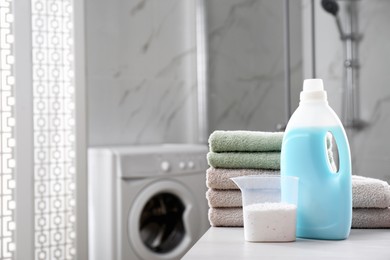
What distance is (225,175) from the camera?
1.09 m

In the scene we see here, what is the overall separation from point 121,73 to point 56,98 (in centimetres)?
83

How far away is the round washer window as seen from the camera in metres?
2.80

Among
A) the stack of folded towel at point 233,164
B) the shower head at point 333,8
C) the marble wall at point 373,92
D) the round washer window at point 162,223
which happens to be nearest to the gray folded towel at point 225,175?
the stack of folded towel at point 233,164

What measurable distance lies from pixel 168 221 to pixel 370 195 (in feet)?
6.39

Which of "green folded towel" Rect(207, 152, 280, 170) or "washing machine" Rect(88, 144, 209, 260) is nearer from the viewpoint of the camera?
"green folded towel" Rect(207, 152, 280, 170)

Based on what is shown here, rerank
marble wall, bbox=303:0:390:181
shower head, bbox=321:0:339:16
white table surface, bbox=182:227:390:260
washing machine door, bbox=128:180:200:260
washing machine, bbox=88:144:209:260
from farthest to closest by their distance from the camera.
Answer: shower head, bbox=321:0:339:16 → marble wall, bbox=303:0:390:181 → washing machine door, bbox=128:180:200:260 → washing machine, bbox=88:144:209:260 → white table surface, bbox=182:227:390:260

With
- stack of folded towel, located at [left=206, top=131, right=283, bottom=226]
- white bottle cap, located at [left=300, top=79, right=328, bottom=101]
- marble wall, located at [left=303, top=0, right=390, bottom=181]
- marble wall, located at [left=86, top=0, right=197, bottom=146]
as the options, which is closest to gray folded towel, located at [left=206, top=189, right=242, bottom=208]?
stack of folded towel, located at [left=206, top=131, right=283, bottom=226]

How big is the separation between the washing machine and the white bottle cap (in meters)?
1.72

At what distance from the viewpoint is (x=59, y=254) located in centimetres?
243

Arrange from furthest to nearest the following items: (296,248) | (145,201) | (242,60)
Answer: (242,60)
(145,201)
(296,248)

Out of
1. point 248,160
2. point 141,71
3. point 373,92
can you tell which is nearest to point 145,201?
point 141,71

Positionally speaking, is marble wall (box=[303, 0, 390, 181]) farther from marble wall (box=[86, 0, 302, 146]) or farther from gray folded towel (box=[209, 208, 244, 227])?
gray folded towel (box=[209, 208, 244, 227])

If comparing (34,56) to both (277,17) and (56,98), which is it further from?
(277,17)

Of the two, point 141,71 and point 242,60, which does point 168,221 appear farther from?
point 242,60
